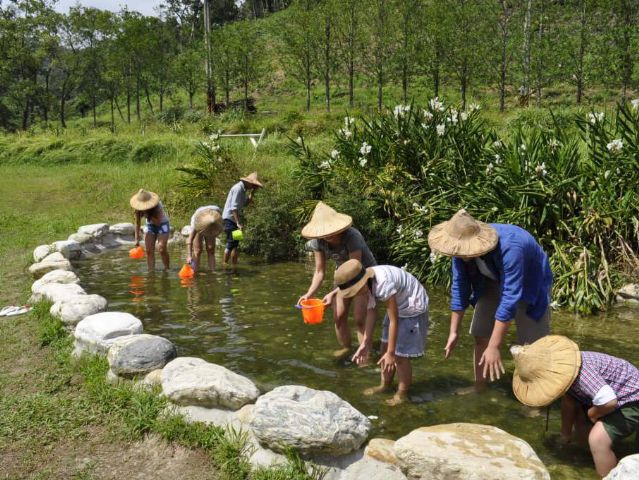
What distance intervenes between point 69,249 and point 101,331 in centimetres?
518

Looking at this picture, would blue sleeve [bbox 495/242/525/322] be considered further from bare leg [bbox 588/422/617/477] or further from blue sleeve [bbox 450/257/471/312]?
bare leg [bbox 588/422/617/477]

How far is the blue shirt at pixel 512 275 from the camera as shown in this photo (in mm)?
3865

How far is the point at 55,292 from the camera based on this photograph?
21.5 feet

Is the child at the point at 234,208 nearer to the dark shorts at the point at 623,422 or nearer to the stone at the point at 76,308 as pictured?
the stone at the point at 76,308

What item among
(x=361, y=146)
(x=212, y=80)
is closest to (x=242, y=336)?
(x=361, y=146)

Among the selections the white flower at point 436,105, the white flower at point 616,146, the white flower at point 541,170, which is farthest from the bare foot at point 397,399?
the white flower at point 436,105

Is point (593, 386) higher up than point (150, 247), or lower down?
higher up

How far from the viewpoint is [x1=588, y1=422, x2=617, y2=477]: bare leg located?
322cm

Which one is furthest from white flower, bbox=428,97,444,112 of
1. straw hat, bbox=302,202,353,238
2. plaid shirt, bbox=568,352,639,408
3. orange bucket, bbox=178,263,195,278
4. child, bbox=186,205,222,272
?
plaid shirt, bbox=568,352,639,408

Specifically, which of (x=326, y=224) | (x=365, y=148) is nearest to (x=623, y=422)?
(x=326, y=224)

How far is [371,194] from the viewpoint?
9094 millimetres

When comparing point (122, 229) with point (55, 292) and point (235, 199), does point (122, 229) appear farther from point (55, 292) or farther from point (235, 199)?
point (55, 292)

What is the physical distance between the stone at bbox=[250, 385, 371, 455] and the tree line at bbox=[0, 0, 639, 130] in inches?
503

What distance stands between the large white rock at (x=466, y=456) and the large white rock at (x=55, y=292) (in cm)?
444
